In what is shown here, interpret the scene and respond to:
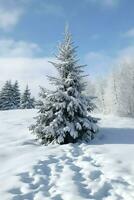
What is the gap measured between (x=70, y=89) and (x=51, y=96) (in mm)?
1204

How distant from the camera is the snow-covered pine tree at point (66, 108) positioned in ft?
63.6

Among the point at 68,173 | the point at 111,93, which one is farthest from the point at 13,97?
the point at 68,173

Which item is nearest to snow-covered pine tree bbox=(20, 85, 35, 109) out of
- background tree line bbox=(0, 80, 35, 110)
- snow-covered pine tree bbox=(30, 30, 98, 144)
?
background tree line bbox=(0, 80, 35, 110)

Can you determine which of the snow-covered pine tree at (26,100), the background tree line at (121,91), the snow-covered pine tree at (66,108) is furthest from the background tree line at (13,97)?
the snow-covered pine tree at (66,108)

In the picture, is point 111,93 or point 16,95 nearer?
point 111,93

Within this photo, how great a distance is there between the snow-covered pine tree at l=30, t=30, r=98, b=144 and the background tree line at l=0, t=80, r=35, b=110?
1676 inches

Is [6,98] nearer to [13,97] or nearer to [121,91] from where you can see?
[13,97]

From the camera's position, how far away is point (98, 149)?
53.7 ft

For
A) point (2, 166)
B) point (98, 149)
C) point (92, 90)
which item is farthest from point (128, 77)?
point (2, 166)

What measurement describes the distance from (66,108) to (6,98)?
145 ft

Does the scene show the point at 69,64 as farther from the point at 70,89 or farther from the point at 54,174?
the point at 54,174

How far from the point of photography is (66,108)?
20125mm

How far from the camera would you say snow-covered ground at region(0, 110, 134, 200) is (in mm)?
9805

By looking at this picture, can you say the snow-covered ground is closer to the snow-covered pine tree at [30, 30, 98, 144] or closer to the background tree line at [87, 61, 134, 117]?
the snow-covered pine tree at [30, 30, 98, 144]
